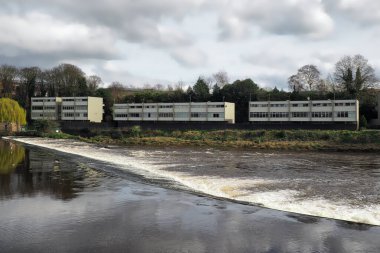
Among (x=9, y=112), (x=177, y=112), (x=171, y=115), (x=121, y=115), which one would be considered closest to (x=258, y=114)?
(x=177, y=112)

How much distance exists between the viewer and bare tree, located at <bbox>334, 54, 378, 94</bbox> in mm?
86875

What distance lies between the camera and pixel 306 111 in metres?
86.5

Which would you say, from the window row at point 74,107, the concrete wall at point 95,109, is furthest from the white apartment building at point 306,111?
the window row at point 74,107

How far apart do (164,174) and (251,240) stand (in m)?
15.8

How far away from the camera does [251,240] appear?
37.6 ft

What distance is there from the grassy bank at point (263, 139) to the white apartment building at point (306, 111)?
17.7 metres

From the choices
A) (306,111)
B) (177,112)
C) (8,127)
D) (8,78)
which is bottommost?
(8,127)

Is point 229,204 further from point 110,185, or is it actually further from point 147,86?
point 147,86

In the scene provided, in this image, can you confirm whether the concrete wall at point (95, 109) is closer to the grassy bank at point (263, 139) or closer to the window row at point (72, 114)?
the window row at point (72, 114)

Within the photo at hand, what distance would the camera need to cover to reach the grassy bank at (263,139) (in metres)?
57.7

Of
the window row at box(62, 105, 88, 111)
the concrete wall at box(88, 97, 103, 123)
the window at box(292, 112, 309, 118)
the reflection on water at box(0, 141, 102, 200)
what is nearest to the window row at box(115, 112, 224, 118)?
the concrete wall at box(88, 97, 103, 123)

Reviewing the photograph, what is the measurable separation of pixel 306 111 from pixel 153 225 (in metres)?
78.5

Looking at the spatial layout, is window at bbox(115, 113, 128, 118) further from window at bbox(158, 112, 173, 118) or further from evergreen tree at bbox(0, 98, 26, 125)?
evergreen tree at bbox(0, 98, 26, 125)

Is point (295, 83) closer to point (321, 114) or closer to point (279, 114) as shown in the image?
point (279, 114)
